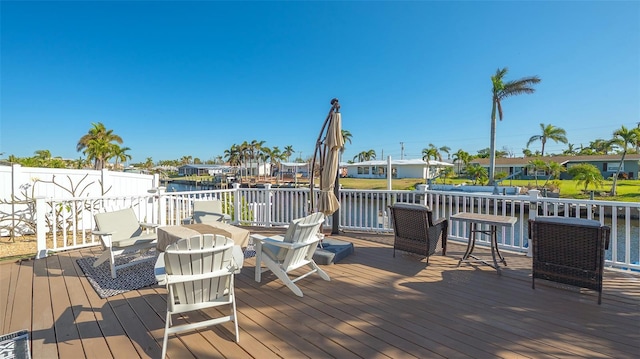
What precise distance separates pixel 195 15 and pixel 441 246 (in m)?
9.86

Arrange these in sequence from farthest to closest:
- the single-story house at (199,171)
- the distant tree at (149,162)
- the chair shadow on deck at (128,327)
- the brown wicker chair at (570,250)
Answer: the distant tree at (149,162)
the single-story house at (199,171)
the brown wicker chair at (570,250)
the chair shadow on deck at (128,327)

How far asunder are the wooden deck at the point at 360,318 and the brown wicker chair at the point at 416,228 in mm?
355

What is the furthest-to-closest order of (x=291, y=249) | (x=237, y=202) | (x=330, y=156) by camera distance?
1. (x=237, y=202)
2. (x=330, y=156)
3. (x=291, y=249)

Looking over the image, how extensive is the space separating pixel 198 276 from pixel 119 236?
2.51 meters

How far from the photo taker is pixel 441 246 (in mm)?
4520

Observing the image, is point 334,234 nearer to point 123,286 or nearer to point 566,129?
point 123,286

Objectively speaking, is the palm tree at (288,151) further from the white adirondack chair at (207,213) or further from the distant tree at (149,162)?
the white adirondack chair at (207,213)

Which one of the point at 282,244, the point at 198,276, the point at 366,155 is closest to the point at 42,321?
the point at 198,276

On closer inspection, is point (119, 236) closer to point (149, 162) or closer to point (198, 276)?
point (198, 276)

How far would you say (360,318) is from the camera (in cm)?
244

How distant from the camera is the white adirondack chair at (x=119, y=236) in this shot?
3.49 metres

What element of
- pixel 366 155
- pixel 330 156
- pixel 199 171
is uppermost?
pixel 366 155

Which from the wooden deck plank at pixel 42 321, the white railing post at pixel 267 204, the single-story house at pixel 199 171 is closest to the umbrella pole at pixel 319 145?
the white railing post at pixel 267 204

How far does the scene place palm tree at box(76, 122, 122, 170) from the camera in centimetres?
2308
